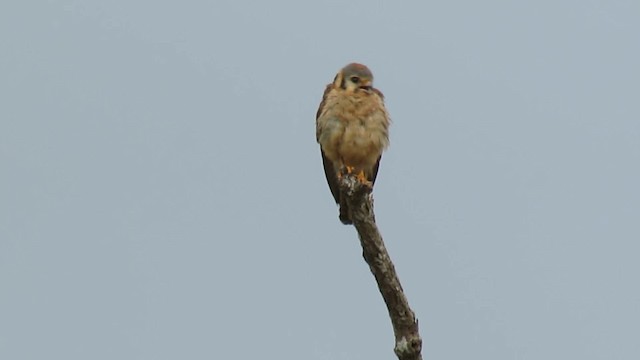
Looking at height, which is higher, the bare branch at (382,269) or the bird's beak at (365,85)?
the bird's beak at (365,85)

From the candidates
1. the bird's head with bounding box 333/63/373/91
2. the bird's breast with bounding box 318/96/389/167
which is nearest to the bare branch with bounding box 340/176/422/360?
the bird's breast with bounding box 318/96/389/167

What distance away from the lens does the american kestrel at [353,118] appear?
8.02 metres

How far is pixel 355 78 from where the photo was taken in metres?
8.07

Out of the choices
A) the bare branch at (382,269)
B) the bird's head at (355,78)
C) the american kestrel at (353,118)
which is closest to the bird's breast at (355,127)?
the american kestrel at (353,118)

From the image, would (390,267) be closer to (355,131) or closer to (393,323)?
(393,323)

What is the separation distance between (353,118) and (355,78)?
11.7 inches

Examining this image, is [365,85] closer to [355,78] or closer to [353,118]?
[355,78]

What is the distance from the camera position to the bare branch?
203 inches

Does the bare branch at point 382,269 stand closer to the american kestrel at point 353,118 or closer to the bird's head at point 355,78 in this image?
the american kestrel at point 353,118

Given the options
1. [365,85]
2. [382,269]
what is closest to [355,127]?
[365,85]

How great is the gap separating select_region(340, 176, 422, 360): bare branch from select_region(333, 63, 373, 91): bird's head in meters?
2.51

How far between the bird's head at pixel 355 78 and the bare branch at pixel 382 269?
251 cm

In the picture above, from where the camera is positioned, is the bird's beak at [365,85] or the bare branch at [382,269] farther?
the bird's beak at [365,85]

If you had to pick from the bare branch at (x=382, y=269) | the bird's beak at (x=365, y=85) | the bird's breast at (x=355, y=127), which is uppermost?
the bird's beak at (x=365, y=85)
